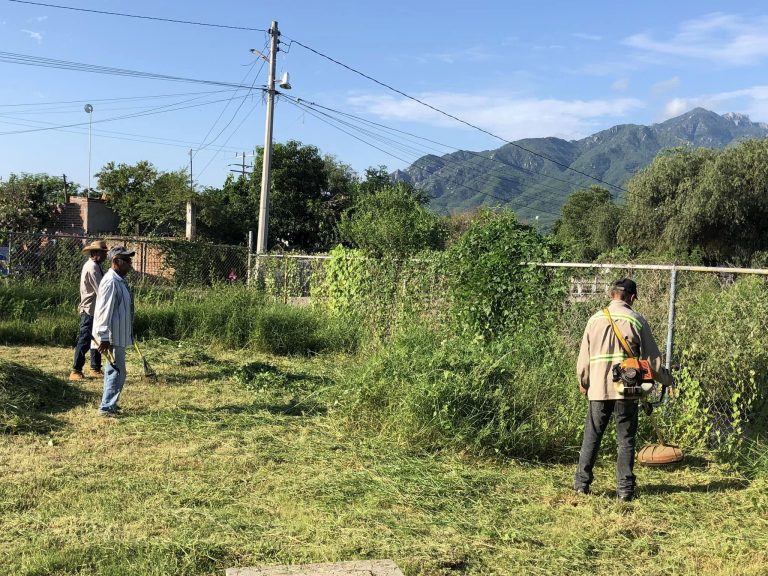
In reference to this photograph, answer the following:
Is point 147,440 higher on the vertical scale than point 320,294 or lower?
lower

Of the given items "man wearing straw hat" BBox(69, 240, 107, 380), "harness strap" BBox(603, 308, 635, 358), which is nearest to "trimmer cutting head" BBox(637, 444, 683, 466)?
"harness strap" BBox(603, 308, 635, 358)

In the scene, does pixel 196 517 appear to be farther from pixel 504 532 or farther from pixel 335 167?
pixel 335 167

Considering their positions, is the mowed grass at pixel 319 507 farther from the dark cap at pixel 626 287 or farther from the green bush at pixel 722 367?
the dark cap at pixel 626 287

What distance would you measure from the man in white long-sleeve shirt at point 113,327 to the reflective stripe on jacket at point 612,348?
458 centimetres

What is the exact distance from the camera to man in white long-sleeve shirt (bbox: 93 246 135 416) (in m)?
6.50

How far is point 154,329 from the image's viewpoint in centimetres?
1193

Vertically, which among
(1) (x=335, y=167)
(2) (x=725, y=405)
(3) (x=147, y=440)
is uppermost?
(1) (x=335, y=167)

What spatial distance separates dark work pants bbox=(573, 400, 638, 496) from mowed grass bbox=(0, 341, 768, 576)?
15 cm

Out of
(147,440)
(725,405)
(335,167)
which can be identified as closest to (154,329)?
(147,440)

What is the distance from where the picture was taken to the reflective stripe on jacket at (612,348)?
4.98 meters

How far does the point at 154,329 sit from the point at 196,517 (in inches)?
331

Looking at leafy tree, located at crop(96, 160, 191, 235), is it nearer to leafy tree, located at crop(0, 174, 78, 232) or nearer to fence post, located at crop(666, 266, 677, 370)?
leafy tree, located at crop(0, 174, 78, 232)

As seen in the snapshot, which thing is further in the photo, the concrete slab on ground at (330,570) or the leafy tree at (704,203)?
the leafy tree at (704,203)

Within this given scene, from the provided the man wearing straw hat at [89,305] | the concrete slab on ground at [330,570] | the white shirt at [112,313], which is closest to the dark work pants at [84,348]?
the man wearing straw hat at [89,305]
